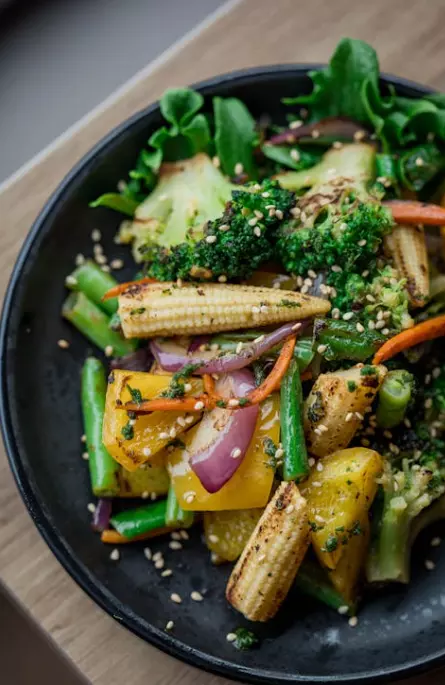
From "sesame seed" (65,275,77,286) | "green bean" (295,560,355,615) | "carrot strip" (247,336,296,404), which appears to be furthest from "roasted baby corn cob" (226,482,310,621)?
"sesame seed" (65,275,77,286)

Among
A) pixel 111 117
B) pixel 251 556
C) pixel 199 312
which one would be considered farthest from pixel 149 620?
pixel 111 117

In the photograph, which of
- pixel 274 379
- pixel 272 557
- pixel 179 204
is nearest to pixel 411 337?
pixel 274 379

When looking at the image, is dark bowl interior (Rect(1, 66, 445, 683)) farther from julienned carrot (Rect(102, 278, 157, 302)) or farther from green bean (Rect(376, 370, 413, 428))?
green bean (Rect(376, 370, 413, 428))

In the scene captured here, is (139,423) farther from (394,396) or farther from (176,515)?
(394,396)

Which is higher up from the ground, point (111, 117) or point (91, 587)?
point (111, 117)

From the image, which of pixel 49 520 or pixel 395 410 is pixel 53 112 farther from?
pixel 395 410
